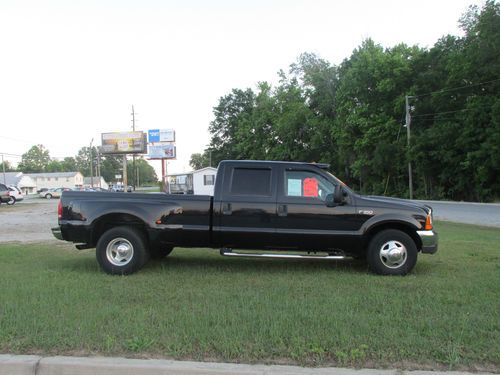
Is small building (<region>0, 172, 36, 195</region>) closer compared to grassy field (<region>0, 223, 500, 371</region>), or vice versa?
grassy field (<region>0, 223, 500, 371</region>)

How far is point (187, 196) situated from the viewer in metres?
7.37

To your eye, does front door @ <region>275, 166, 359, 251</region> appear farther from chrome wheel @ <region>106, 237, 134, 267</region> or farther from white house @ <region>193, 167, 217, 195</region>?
white house @ <region>193, 167, 217, 195</region>

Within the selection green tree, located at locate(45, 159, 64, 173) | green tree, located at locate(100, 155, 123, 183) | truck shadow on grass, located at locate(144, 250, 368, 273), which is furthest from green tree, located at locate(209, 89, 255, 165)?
truck shadow on grass, located at locate(144, 250, 368, 273)

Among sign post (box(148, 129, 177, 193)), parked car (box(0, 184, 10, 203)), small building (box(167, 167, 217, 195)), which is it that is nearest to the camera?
parked car (box(0, 184, 10, 203))

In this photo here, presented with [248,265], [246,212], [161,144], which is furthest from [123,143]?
[246,212]

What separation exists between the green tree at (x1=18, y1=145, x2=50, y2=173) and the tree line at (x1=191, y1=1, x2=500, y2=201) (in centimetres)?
11861

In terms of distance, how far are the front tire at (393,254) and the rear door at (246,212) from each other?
5.12ft

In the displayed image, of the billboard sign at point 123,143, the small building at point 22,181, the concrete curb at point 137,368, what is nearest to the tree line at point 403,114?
the billboard sign at point 123,143

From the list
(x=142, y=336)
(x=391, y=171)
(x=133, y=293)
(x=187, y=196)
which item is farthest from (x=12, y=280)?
(x=391, y=171)

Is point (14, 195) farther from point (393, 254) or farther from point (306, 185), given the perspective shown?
point (393, 254)

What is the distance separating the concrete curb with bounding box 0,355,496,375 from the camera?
3.72 metres

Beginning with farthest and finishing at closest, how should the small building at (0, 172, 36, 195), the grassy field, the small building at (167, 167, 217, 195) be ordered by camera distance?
the small building at (0, 172, 36, 195), the small building at (167, 167, 217, 195), the grassy field

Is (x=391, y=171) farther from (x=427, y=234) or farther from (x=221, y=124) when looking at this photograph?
(x=221, y=124)

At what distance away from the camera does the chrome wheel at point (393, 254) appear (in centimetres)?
706
